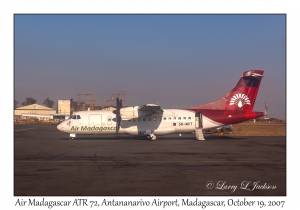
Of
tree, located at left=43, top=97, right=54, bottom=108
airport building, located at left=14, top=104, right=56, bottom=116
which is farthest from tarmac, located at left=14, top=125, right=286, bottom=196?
tree, located at left=43, top=97, right=54, bottom=108

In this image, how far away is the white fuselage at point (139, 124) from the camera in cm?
2675

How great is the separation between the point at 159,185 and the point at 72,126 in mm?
18100

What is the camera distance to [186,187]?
9.70 meters

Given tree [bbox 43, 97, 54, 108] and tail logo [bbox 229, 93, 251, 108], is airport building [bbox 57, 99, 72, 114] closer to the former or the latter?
tail logo [bbox 229, 93, 251, 108]

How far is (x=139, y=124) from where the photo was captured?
1054 inches

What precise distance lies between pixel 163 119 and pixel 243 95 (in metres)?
6.97

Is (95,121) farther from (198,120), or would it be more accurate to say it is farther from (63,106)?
(63,106)

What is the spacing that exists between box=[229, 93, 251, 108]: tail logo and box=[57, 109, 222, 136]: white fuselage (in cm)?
237

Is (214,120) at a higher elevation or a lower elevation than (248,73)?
lower

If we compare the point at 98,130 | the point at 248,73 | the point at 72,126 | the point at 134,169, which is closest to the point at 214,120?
the point at 248,73

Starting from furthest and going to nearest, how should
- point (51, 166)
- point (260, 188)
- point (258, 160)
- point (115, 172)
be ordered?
1. point (258, 160)
2. point (51, 166)
3. point (115, 172)
4. point (260, 188)

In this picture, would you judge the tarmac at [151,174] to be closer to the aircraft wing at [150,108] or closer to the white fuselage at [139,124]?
the aircraft wing at [150,108]

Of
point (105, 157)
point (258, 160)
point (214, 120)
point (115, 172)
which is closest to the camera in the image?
point (115, 172)
